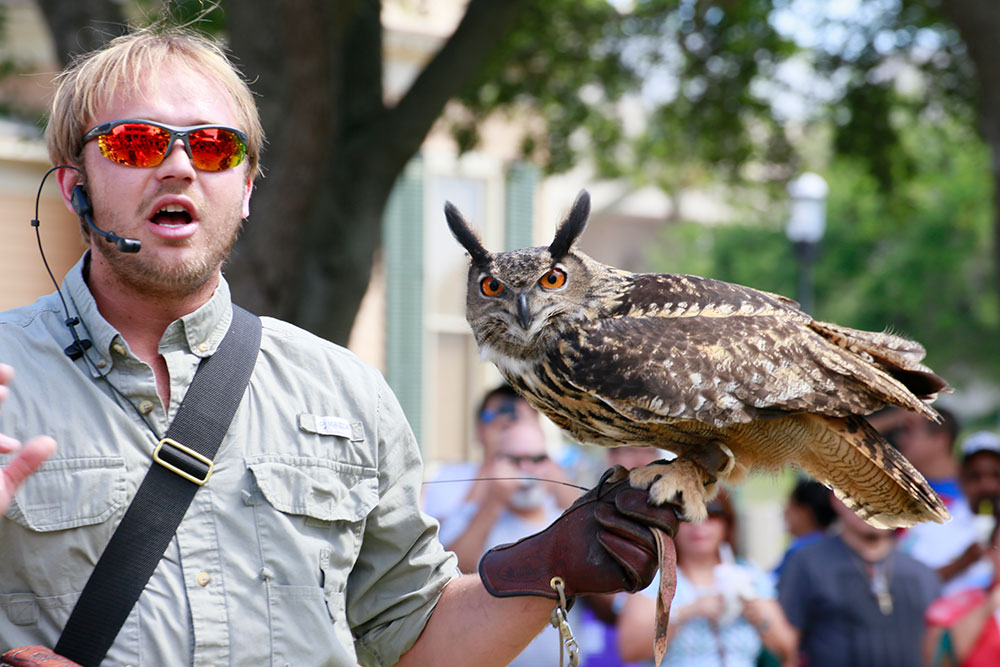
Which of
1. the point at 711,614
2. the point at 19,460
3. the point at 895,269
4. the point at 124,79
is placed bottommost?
the point at 711,614

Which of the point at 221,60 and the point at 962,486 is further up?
the point at 221,60

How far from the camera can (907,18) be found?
888 centimetres

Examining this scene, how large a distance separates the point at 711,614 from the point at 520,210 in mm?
8562

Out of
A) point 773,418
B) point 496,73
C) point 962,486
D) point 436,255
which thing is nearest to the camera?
Answer: point 773,418

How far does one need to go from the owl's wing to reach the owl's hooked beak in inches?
6.9

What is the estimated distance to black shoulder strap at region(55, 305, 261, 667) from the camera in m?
1.86

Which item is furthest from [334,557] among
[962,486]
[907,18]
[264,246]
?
[907,18]

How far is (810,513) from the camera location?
626 centimetres

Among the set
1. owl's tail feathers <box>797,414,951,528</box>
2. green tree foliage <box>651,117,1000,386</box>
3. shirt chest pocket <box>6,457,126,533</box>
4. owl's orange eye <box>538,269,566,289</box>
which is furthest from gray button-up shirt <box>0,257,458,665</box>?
green tree foliage <box>651,117,1000,386</box>

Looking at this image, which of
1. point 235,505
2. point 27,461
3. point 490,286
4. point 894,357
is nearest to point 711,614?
point 894,357

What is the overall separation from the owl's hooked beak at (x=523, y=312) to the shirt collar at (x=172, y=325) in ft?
2.71

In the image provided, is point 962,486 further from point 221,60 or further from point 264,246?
point 221,60

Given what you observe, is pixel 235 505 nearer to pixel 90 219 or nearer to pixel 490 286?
pixel 90 219

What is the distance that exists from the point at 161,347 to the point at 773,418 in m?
1.49
